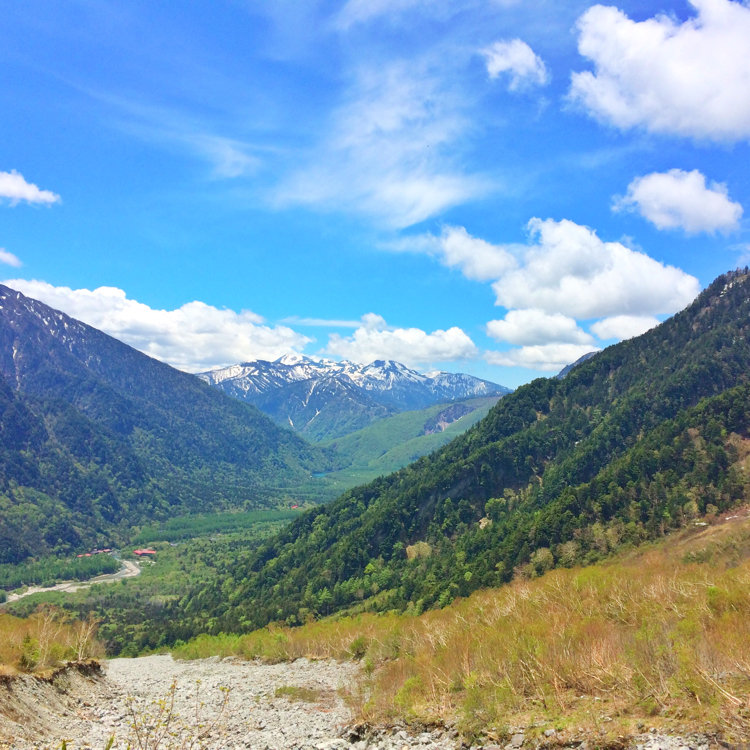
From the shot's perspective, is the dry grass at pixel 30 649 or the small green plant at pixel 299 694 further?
the small green plant at pixel 299 694

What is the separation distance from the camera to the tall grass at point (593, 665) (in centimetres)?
1877

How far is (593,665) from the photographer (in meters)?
22.8

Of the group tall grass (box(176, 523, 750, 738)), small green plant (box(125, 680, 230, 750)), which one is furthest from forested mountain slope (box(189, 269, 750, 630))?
small green plant (box(125, 680, 230, 750))

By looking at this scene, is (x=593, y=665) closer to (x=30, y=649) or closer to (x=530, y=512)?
(x=30, y=649)

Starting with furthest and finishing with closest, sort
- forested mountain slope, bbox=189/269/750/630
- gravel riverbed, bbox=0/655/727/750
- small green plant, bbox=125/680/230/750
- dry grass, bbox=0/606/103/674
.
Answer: forested mountain slope, bbox=189/269/750/630 < dry grass, bbox=0/606/103/674 < small green plant, bbox=125/680/230/750 < gravel riverbed, bbox=0/655/727/750

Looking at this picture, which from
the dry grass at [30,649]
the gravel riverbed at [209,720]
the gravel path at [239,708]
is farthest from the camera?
the dry grass at [30,649]

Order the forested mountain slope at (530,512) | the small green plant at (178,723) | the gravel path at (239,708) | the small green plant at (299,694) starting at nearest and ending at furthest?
the small green plant at (178,723) → the gravel path at (239,708) → the small green plant at (299,694) → the forested mountain slope at (530,512)

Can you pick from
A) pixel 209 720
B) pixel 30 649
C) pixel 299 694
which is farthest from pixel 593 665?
pixel 30 649

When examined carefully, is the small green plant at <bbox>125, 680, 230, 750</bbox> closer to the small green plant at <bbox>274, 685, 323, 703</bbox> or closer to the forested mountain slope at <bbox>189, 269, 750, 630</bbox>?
the small green plant at <bbox>274, 685, 323, 703</bbox>

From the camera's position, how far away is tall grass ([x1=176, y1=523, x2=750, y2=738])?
61.6ft

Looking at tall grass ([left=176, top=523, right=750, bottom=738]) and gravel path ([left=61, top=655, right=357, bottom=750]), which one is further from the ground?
tall grass ([left=176, top=523, right=750, bottom=738])

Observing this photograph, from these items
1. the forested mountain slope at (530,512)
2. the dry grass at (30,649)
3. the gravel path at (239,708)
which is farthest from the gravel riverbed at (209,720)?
the forested mountain slope at (530,512)

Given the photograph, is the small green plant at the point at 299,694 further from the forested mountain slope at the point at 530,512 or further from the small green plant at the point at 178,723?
the forested mountain slope at the point at 530,512

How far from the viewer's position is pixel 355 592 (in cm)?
15338
